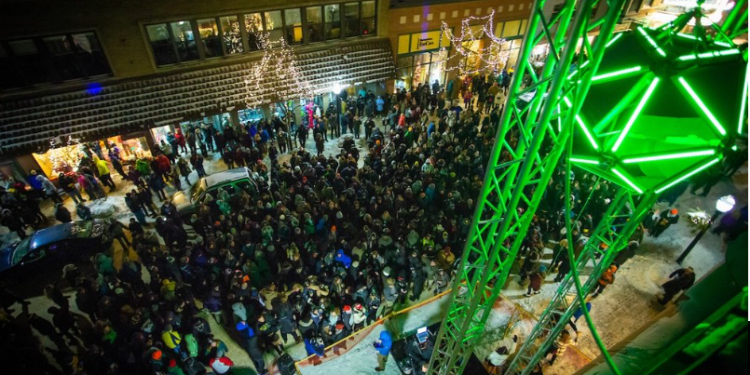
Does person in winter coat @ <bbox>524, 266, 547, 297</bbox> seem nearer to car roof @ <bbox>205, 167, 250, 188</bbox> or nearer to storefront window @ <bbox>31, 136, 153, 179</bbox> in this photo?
car roof @ <bbox>205, 167, 250, 188</bbox>

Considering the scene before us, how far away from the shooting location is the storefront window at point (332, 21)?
1788 centimetres

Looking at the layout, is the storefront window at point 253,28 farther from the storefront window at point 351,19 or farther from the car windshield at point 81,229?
the car windshield at point 81,229

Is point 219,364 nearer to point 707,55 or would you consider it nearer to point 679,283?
point 707,55

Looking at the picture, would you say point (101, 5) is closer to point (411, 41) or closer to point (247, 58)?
point (247, 58)

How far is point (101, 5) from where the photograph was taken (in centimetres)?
1405

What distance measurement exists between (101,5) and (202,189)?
26.3 ft

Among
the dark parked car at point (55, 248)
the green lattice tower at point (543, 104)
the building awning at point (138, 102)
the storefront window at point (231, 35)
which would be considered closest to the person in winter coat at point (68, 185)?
the building awning at point (138, 102)

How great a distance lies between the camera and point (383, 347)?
28.5ft

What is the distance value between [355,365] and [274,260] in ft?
11.5

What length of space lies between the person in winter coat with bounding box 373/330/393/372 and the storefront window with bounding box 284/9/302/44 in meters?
14.4

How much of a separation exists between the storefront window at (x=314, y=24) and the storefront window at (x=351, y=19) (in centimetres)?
128

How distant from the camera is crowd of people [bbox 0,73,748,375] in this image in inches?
335

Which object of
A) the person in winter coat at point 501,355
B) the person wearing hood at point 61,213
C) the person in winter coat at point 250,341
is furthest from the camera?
the person wearing hood at point 61,213

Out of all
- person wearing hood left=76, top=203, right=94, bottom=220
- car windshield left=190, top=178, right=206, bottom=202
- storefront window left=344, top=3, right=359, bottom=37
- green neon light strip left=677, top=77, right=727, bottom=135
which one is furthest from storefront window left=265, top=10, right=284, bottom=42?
green neon light strip left=677, top=77, right=727, bottom=135
